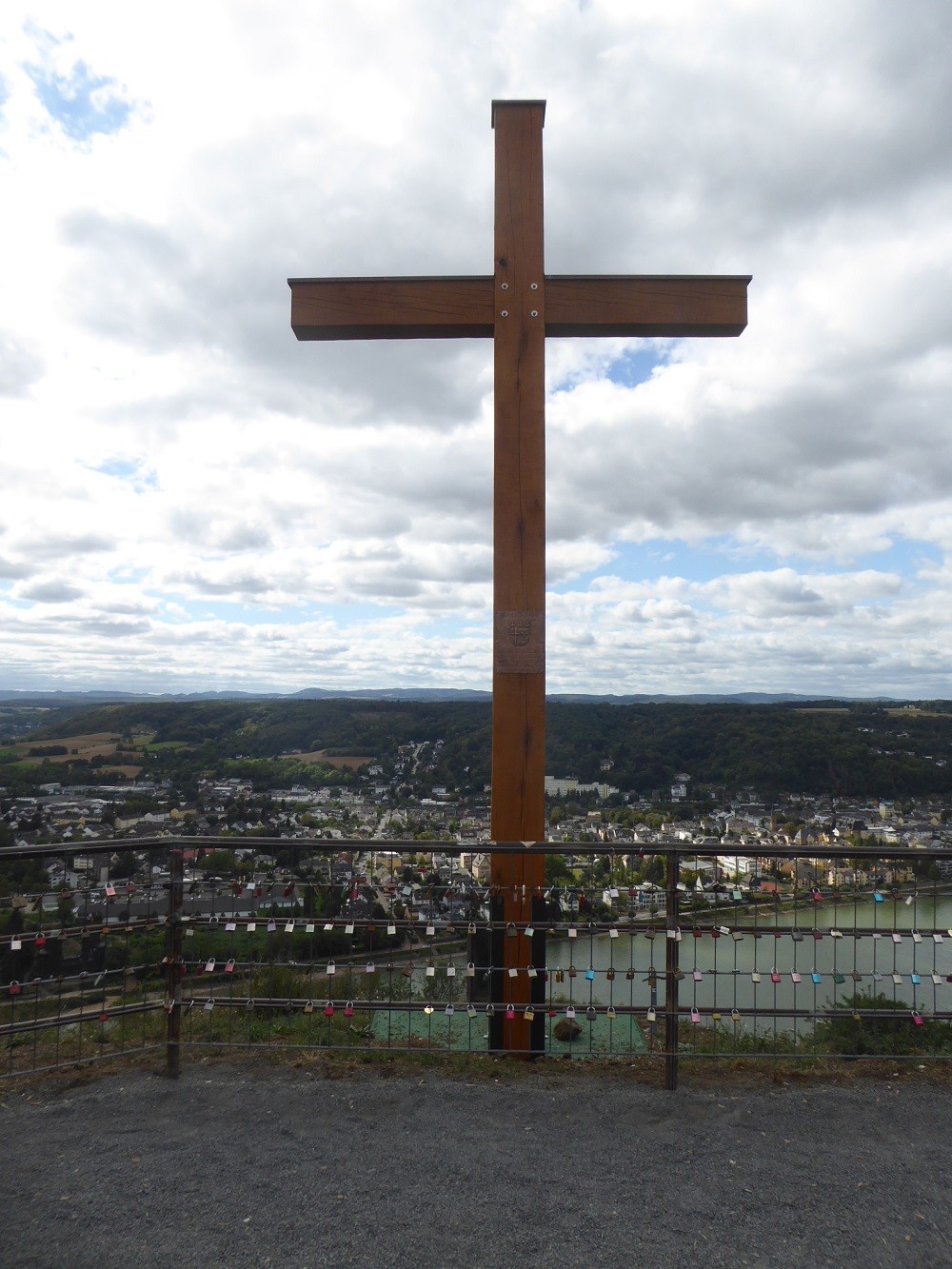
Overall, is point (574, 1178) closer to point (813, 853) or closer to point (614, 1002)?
point (614, 1002)

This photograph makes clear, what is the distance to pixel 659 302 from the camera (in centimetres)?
460

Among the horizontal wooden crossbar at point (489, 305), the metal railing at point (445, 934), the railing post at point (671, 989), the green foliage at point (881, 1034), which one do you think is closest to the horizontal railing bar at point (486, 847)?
the metal railing at point (445, 934)

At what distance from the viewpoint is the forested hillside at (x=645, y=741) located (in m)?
7.06

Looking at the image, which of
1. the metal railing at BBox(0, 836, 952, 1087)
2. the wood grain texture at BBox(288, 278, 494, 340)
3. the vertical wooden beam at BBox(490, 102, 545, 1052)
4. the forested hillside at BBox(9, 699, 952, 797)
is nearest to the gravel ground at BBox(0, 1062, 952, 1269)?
the metal railing at BBox(0, 836, 952, 1087)

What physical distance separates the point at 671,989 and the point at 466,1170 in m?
1.28

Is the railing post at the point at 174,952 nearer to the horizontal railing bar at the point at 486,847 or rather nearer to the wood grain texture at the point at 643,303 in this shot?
the horizontal railing bar at the point at 486,847

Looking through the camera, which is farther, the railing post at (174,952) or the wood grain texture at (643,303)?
the wood grain texture at (643,303)

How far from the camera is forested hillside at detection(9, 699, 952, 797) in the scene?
706 centimetres

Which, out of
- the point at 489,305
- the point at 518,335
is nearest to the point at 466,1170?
the point at 518,335

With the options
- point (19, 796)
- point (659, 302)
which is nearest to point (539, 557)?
point (659, 302)

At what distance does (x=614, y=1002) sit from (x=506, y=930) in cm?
65

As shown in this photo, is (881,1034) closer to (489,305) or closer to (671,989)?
(671,989)

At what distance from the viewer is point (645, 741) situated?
8.11 meters

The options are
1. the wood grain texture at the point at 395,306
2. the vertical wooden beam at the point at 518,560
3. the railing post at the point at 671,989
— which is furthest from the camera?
the wood grain texture at the point at 395,306
